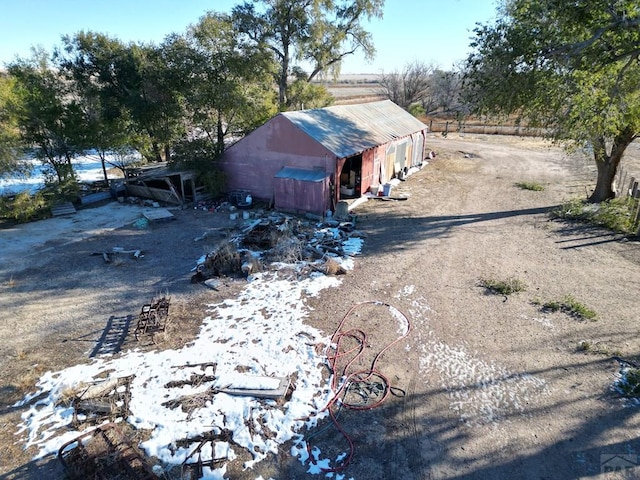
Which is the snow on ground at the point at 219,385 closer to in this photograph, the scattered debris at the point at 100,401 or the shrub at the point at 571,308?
the scattered debris at the point at 100,401

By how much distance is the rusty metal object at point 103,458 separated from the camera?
5500 mm

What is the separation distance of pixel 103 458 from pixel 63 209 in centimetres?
1633

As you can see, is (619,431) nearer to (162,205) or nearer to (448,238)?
(448,238)

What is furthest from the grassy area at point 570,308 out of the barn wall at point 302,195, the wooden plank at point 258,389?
the barn wall at point 302,195

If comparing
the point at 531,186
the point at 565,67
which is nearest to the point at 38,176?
the point at 565,67

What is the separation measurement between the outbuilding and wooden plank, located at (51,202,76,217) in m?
7.63

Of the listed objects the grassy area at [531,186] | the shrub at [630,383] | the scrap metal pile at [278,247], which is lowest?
the shrub at [630,383]

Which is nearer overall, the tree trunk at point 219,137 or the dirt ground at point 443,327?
the dirt ground at point 443,327

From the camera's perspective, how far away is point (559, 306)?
9.76 metres

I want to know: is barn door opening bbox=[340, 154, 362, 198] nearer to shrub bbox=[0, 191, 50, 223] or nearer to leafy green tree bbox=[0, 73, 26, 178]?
shrub bbox=[0, 191, 50, 223]

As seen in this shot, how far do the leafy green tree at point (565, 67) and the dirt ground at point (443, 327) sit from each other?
433 cm

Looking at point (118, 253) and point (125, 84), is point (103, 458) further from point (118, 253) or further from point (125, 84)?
point (125, 84)

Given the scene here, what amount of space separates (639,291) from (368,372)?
326 inches

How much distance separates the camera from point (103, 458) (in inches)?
226
